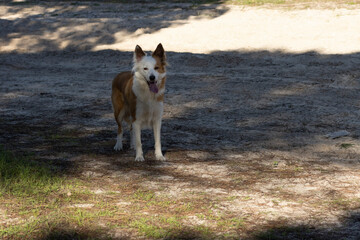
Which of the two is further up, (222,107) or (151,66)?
(151,66)

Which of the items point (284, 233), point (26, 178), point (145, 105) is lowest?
point (284, 233)

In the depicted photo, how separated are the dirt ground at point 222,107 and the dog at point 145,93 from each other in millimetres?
444

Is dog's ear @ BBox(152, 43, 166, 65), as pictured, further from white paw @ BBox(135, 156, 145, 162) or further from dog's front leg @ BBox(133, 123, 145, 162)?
white paw @ BBox(135, 156, 145, 162)

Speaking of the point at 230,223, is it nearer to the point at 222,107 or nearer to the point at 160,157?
the point at 160,157

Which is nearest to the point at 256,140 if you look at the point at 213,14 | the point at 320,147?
the point at 320,147

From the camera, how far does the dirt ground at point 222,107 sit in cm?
579

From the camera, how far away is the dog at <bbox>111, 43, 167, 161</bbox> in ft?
22.5

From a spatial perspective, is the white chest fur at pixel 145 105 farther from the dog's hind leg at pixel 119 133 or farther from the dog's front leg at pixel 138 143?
the dog's hind leg at pixel 119 133

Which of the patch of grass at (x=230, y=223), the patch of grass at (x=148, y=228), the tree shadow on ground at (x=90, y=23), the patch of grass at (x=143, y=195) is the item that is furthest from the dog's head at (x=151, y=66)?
the tree shadow on ground at (x=90, y=23)

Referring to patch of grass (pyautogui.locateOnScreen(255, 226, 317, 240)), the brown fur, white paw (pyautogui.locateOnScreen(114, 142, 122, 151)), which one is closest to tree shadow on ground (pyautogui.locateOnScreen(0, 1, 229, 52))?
the brown fur

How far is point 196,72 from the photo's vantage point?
14688 millimetres

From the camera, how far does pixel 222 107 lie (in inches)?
440

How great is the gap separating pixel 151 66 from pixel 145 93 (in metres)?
0.46

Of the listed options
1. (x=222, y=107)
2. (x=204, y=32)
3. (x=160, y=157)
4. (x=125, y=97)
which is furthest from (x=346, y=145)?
(x=204, y=32)
